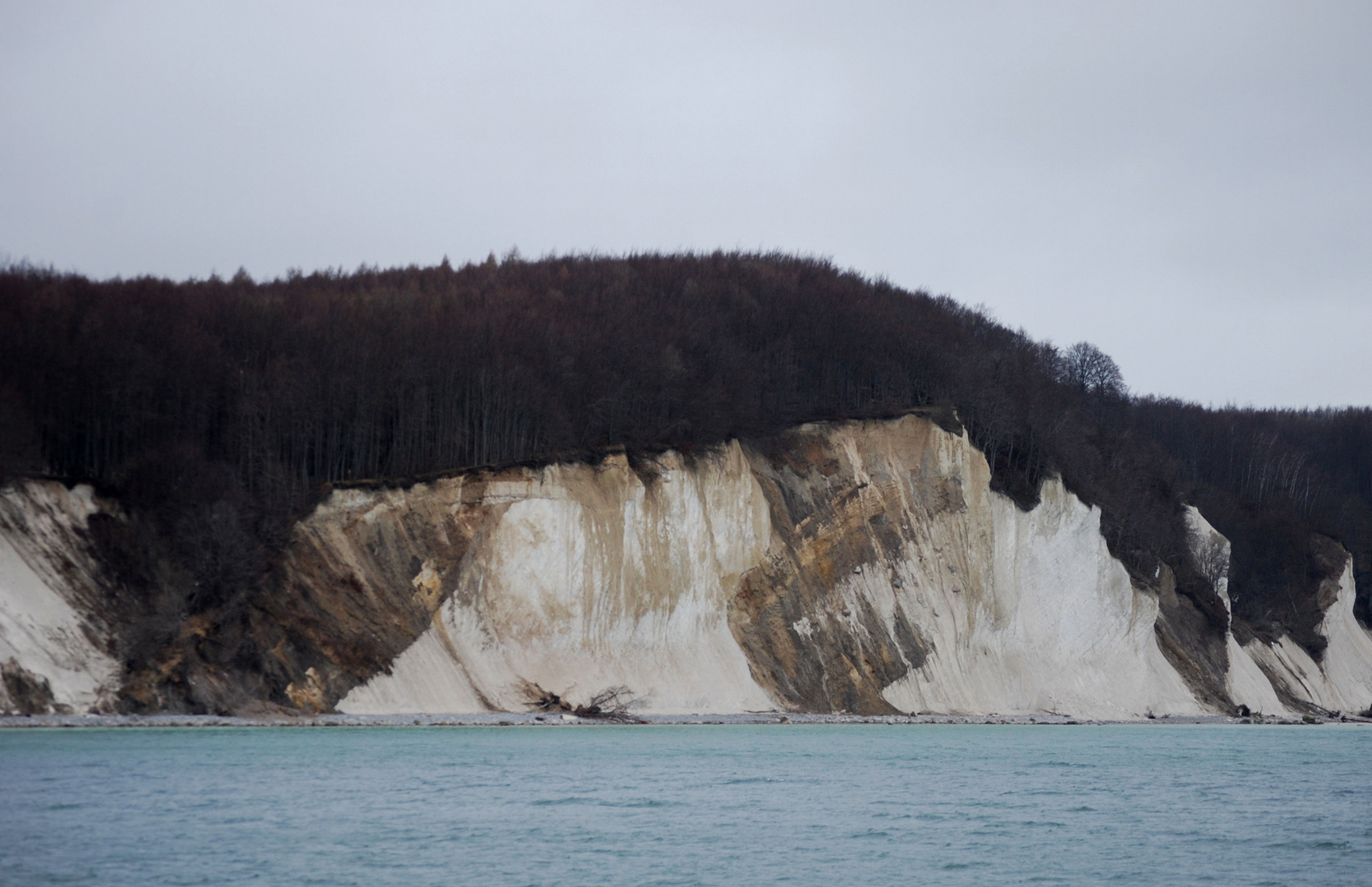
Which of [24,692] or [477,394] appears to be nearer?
[24,692]

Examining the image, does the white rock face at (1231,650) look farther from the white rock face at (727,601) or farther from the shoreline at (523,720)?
the white rock face at (727,601)

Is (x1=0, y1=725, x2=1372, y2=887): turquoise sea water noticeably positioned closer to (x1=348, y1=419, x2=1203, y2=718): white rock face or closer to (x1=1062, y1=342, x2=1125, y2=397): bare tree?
(x1=348, y1=419, x2=1203, y2=718): white rock face

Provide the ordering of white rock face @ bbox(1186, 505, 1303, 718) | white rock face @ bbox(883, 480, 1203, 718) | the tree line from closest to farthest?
the tree line, white rock face @ bbox(883, 480, 1203, 718), white rock face @ bbox(1186, 505, 1303, 718)

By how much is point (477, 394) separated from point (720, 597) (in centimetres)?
1212

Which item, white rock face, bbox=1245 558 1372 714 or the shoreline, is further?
white rock face, bbox=1245 558 1372 714

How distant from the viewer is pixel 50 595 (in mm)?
36781

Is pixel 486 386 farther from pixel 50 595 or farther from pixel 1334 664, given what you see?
pixel 1334 664

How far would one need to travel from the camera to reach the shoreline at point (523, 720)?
34406mm

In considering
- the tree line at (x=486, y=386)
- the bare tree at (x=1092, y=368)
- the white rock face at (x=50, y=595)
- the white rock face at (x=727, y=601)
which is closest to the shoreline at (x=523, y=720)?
the white rock face at (x=727, y=601)

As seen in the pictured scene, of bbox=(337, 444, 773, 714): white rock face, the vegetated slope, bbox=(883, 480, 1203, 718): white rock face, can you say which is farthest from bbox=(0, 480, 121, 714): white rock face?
bbox=(883, 480, 1203, 718): white rock face

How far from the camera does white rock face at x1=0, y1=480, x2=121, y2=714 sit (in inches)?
1377

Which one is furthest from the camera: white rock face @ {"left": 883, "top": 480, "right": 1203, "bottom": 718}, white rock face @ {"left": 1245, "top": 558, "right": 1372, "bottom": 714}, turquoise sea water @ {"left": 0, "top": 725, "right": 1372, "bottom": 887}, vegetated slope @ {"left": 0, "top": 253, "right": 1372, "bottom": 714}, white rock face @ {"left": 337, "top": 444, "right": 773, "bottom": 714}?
white rock face @ {"left": 1245, "top": 558, "right": 1372, "bottom": 714}

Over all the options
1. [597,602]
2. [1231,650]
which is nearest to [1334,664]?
[1231,650]

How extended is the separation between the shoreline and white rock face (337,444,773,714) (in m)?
0.65
